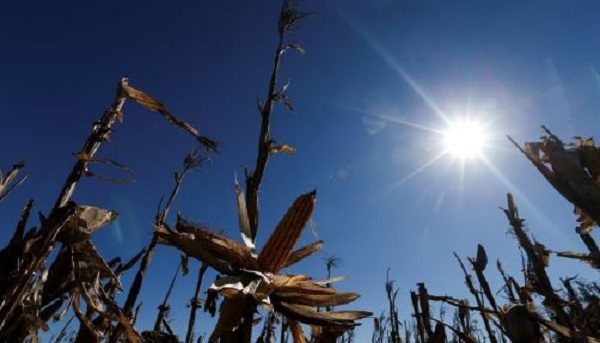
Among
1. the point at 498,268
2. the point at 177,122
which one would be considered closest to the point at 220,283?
the point at 177,122

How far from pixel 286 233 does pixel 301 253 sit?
0.56 feet

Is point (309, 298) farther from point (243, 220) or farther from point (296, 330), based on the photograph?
point (243, 220)

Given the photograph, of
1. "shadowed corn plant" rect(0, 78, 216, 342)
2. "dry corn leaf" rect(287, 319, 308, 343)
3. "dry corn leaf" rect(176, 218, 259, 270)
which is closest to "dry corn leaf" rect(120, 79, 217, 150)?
"shadowed corn plant" rect(0, 78, 216, 342)

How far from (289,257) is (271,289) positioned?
221 mm

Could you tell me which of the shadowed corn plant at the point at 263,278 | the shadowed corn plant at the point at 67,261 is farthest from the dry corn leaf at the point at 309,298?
the shadowed corn plant at the point at 67,261

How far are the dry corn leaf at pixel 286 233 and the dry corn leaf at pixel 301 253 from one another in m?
0.06

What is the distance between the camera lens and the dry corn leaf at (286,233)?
5.16ft

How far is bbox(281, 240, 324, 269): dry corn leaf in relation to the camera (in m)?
1.66

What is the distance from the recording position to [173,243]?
1.53 meters

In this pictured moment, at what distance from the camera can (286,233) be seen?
5.22 ft

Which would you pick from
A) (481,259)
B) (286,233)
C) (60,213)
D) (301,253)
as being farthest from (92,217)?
(481,259)

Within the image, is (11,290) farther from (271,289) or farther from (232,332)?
(271,289)

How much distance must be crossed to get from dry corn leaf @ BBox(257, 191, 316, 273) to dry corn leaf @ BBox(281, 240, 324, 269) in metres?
0.06

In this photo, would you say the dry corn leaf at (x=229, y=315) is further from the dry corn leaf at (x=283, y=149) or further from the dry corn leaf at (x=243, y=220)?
the dry corn leaf at (x=283, y=149)
